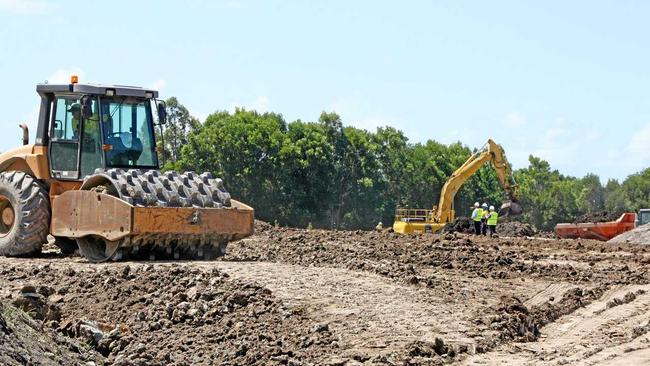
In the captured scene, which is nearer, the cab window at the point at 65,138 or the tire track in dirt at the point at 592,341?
the tire track in dirt at the point at 592,341

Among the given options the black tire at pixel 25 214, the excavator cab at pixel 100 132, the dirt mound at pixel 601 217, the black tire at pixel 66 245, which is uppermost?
the excavator cab at pixel 100 132

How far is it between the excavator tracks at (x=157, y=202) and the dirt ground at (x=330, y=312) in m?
0.54

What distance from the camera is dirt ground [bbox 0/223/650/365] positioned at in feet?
37.2

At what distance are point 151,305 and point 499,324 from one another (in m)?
4.29

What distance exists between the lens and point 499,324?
12.3 metres

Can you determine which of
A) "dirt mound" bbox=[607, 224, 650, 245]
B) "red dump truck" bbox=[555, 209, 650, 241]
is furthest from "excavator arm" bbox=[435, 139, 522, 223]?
"dirt mound" bbox=[607, 224, 650, 245]

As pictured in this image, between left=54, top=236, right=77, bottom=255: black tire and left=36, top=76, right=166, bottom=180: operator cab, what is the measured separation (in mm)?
1236

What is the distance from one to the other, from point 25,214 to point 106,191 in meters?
2.01

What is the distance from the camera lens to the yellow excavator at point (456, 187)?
37.9m

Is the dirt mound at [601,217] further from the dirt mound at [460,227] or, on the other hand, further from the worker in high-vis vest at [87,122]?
the worker in high-vis vest at [87,122]

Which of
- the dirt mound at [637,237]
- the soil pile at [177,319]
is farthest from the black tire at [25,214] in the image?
the dirt mound at [637,237]

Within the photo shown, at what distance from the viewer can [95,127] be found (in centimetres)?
A: 1892

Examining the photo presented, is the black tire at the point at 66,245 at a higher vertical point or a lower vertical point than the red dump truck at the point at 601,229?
lower

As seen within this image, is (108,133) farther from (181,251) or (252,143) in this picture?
(252,143)
